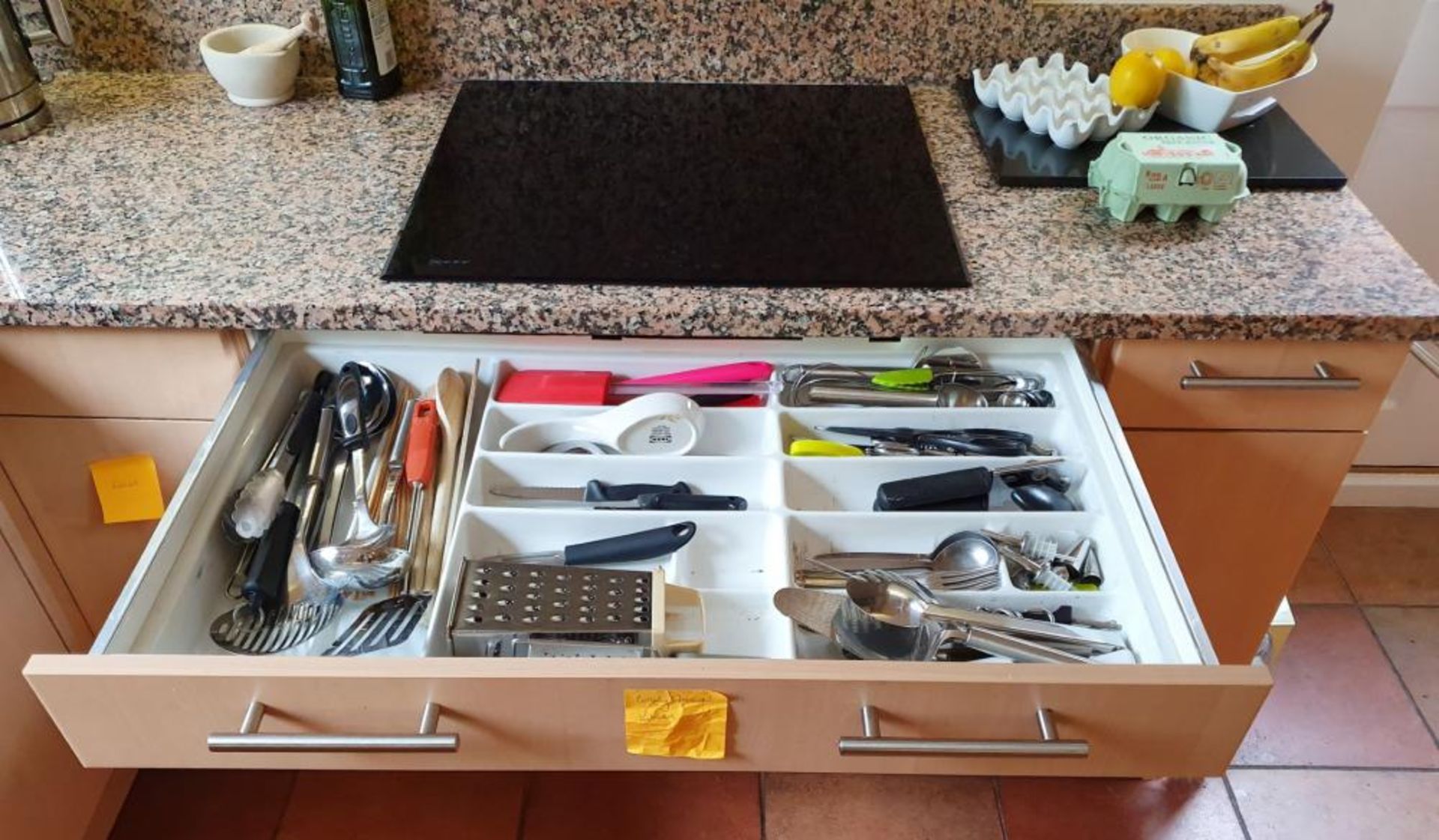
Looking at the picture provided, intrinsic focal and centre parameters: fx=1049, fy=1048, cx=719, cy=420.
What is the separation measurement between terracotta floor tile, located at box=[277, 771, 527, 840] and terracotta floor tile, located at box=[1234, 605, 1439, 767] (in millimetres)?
1102

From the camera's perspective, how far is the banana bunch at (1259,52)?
121cm

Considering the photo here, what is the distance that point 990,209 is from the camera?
46.4 inches

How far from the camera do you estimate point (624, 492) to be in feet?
3.49

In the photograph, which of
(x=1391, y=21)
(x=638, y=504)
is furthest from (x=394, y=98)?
(x=1391, y=21)

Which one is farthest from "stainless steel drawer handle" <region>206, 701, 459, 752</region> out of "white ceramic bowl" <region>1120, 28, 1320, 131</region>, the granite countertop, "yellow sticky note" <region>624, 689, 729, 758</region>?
"white ceramic bowl" <region>1120, 28, 1320, 131</region>

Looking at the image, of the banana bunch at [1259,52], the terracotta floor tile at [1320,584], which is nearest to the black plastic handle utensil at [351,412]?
the banana bunch at [1259,52]

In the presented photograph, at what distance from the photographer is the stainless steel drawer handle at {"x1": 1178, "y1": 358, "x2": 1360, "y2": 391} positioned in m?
1.08

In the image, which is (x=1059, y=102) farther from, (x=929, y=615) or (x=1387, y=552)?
(x=1387, y=552)

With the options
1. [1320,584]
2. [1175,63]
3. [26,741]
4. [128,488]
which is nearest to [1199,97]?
[1175,63]

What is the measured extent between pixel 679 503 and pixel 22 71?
0.95 m

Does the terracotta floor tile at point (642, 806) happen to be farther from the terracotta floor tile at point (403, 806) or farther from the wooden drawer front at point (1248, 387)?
the wooden drawer front at point (1248, 387)

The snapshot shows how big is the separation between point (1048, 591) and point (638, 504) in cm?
40

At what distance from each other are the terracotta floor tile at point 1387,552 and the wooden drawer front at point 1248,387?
2.99 ft

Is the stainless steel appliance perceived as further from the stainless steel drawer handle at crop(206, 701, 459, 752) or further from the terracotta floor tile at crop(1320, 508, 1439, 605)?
the terracotta floor tile at crop(1320, 508, 1439, 605)
